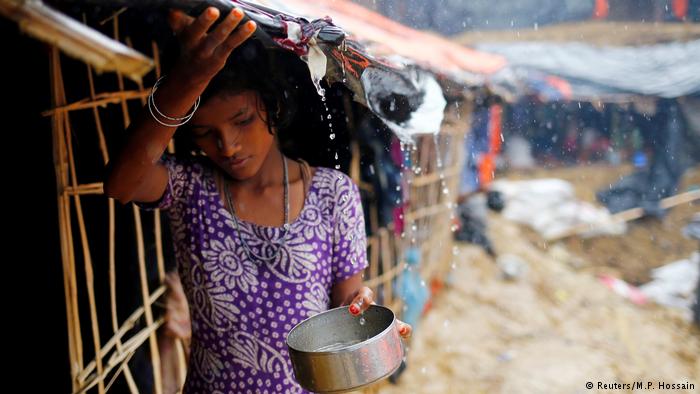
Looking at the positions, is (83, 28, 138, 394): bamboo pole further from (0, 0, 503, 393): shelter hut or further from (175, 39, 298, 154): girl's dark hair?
(175, 39, 298, 154): girl's dark hair

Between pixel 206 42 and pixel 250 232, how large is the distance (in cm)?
73

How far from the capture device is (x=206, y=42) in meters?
1.30

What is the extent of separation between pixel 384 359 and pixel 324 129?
1.03 metres

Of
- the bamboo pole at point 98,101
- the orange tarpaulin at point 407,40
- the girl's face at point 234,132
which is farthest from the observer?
the orange tarpaulin at point 407,40

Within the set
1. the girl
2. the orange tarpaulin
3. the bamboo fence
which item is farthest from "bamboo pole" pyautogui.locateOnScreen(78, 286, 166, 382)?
the orange tarpaulin

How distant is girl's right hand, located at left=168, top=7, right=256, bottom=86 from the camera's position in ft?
4.18

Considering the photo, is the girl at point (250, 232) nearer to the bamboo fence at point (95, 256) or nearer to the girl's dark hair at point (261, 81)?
the girl's dark hair at point (261, 81)

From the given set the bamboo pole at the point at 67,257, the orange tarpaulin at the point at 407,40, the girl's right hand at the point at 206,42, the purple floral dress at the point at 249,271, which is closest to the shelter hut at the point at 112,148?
the bamboo pole at the point at 67,257

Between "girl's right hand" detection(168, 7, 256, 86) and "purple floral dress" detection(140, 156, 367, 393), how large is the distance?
556 millimetres

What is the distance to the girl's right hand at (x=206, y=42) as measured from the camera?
127cm

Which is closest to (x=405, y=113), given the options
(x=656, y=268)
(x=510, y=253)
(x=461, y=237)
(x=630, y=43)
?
(x=461, y=237)

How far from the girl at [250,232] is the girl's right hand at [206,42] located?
38 cm

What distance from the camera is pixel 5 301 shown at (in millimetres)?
2271

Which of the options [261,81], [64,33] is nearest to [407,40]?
[261,81]
